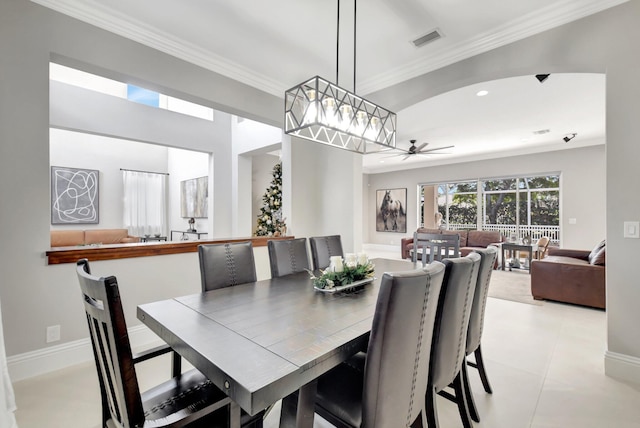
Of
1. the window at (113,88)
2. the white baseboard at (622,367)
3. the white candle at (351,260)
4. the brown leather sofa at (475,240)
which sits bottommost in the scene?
the white baseboard at (622,367)

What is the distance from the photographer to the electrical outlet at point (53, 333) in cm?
223

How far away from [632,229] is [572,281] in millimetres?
2262

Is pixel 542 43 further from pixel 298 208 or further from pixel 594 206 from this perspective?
pixel 594 206

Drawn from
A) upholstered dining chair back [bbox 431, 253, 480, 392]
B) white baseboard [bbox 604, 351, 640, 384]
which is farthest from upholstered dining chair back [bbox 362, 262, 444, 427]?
white baseboard [bbox 604, 351, 640, 384]

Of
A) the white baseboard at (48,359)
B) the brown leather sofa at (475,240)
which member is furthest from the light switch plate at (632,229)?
the brown leather sofa at (475,240)

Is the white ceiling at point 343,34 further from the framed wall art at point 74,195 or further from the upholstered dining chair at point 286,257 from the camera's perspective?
the framed wall art at point 74,195

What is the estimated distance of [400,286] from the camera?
3.36 feet

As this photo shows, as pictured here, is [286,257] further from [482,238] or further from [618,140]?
[482,238]

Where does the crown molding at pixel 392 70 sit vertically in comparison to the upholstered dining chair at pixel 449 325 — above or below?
above

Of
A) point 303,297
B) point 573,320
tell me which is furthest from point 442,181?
point 303,297

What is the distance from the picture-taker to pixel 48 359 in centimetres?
221

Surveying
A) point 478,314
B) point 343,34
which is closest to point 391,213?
point 343,34

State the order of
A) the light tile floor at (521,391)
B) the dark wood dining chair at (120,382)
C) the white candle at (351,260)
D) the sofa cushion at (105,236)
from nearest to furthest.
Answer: the dark wood dining chair at (120,382) < the light tile floor at (521,391) < the white candle at (351,260) < the sofa cushion at (105,236)

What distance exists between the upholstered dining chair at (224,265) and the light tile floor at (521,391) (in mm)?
872
